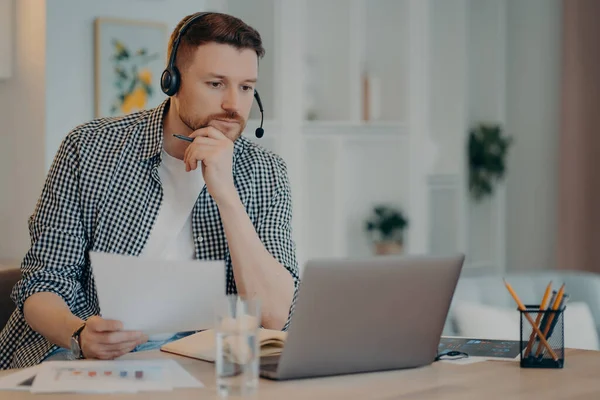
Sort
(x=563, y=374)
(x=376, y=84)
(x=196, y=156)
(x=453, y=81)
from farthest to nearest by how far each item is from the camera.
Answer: (x=453, y=81), (x=376, y=84), (x=196, y=156), (x=563, y=374)

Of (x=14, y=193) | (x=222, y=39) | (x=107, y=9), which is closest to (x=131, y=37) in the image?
(x=107, y=9)

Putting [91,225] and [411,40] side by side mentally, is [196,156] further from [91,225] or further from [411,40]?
[411,40]

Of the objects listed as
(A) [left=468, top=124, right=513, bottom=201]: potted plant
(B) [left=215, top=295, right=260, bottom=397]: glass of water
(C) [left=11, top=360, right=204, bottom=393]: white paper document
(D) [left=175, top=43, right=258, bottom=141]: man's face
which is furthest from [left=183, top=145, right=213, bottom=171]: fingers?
(A) [left=468, top=124, right=513, bottom=201]: potted plant

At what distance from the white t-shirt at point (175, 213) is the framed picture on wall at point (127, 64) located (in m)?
1.18

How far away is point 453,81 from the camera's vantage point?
16.9 ft

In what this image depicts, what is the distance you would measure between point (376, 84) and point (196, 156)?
9.66ft

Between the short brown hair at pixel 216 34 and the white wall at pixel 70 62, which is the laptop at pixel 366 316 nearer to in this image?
the short brown hair at pixel 216 34

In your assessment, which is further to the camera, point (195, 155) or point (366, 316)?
point (195, 155)

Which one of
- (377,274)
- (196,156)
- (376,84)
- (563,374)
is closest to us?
(377,274)

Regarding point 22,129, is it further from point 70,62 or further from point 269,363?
point 269,363

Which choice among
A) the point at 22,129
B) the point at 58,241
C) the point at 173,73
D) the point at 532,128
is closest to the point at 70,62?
the point at 22,129

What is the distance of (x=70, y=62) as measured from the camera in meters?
3.17

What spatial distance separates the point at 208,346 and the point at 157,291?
0.19 m

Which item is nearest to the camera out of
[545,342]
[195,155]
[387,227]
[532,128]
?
[545,342]
